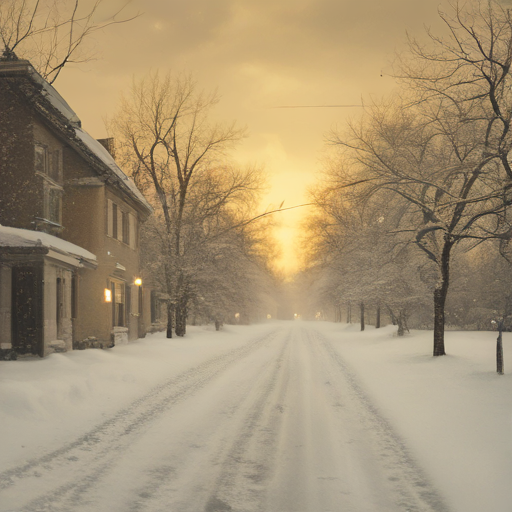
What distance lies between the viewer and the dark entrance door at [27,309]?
1354cm

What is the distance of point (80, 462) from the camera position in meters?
5.75

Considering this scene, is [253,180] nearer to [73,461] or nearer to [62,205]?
[62,205]

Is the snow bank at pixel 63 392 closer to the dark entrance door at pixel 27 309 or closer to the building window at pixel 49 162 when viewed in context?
the dark entrance door at pixel 27 309

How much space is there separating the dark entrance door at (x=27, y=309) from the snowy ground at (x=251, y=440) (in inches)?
31.6

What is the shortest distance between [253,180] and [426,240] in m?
13.5

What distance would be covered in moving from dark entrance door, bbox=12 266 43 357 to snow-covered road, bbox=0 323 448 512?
5.44 m

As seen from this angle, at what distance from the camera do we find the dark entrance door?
1354cm

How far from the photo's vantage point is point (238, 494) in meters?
4.75

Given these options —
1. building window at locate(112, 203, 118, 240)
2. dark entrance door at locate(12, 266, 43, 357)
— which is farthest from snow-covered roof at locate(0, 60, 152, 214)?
dark entrance door at locate(12, 266, 43, 357)

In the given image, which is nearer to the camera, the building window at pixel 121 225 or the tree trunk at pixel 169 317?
the building window at pixel 121 225

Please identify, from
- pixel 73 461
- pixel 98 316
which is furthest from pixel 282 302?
pixel 73 461

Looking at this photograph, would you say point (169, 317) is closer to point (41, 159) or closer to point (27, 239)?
point (41, 159)

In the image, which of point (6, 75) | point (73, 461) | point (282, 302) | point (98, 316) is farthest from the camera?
point (282, 302)

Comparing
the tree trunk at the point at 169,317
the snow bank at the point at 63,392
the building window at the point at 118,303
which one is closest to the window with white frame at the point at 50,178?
the building window at the point at 118,303
